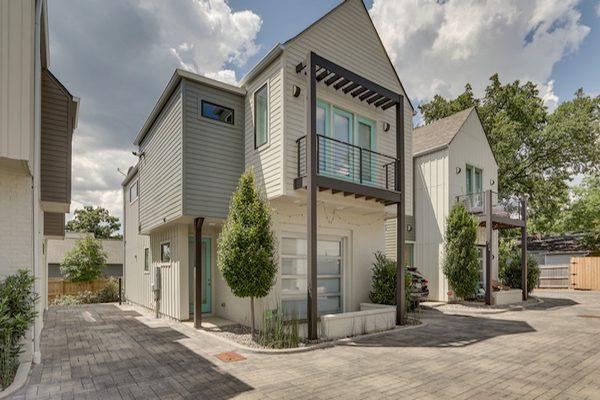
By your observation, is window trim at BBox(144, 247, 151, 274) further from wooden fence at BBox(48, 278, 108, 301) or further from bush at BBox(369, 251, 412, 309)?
bush at BBox(369, 251, 412, 309)

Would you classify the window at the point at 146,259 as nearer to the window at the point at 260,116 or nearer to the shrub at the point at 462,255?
the window at the point at 260,116

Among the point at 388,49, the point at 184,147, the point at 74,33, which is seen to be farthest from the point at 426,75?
the point at 74,33

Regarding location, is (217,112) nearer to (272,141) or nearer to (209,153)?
(209,153)

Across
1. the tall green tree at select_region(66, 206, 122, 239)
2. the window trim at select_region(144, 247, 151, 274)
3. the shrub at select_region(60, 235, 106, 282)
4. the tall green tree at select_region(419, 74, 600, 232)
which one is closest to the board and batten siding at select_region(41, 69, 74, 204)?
the window trim at select_region(144, 247, 151, 274)

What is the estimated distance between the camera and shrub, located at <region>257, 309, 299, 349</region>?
724cm

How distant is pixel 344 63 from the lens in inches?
409

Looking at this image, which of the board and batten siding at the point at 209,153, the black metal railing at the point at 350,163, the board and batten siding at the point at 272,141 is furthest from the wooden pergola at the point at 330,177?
the board and batten siding at the point at 209,153

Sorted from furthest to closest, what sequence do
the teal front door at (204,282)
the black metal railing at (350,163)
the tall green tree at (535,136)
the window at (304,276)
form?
the tall green tree at (535,136) → the teal front door at (204,282) → the window at (304,276) → the black metal railing at (350,163)

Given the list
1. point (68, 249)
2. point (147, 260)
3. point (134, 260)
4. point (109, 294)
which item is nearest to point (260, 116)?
point (147, 260)

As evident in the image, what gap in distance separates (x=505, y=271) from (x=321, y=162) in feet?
41.8

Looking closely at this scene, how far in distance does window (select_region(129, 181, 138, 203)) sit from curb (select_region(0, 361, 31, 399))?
35.4 ft

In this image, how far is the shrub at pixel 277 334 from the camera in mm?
7238

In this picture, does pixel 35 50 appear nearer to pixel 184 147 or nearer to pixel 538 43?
pixel 184 147

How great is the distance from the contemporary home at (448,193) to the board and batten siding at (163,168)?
35.1 ft
